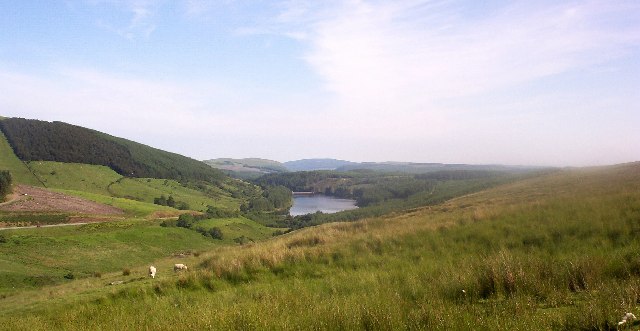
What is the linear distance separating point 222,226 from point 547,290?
101143 millimetres

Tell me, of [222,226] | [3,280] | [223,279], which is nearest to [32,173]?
[222,226]

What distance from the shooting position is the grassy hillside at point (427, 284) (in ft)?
20.1

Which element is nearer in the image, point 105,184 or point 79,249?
point 79,249

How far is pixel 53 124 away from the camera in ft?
573

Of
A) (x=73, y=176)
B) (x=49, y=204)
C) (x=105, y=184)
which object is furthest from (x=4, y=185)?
(x=105, y=184)

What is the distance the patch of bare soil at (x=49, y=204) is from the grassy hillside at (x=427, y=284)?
2852 inches

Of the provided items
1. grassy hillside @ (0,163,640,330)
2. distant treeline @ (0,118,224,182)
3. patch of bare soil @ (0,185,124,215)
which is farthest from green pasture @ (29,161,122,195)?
grassy hillside @ (0,163,640,330)

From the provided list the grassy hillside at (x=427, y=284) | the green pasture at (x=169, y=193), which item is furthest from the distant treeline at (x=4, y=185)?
the grassy hillside at (x=427, y=284)

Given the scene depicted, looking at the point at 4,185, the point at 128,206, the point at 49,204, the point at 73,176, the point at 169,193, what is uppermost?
the point at 73,176

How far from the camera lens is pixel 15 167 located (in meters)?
130

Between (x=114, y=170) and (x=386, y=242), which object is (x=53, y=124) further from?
(x=386, y=242)

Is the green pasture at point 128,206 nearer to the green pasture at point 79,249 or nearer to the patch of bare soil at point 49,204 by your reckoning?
the patch of bare soil at point 49,204

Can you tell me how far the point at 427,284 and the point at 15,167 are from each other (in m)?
159

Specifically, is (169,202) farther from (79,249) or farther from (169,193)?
(79,249)
